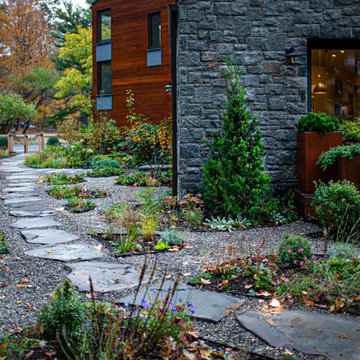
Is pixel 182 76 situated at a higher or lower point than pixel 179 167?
higher

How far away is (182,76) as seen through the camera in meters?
6.34

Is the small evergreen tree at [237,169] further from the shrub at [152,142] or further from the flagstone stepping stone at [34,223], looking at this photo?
the shrub at [152,142]

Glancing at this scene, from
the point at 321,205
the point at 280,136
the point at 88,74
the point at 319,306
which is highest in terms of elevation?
the point at 88,74

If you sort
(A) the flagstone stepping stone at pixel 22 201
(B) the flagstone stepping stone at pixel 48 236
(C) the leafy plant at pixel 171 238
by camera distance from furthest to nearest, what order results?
1. (A) the flagstone stepping stone at pixel 22 201
2. (B) the flagstone stepping stone at pixel 48 236
3. (C) the leafy plant at pixel 171 238

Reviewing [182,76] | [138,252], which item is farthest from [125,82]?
[138,252]

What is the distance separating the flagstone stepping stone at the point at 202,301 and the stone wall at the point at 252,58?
Answer: 345 cm

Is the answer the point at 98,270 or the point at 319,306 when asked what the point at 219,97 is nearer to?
the point at 98,270

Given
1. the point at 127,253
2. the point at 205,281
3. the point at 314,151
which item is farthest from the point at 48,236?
the point at 314,151

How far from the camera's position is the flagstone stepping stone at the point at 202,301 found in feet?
8.89

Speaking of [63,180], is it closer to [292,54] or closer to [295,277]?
[292,54]

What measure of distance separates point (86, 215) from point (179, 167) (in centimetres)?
155

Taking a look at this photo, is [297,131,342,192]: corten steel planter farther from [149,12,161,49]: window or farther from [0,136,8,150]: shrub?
[0,136,8,150]: shrub

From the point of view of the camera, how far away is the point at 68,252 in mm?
4160

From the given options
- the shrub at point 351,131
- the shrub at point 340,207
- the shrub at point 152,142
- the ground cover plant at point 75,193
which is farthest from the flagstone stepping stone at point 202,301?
the shrub at point 152,142
